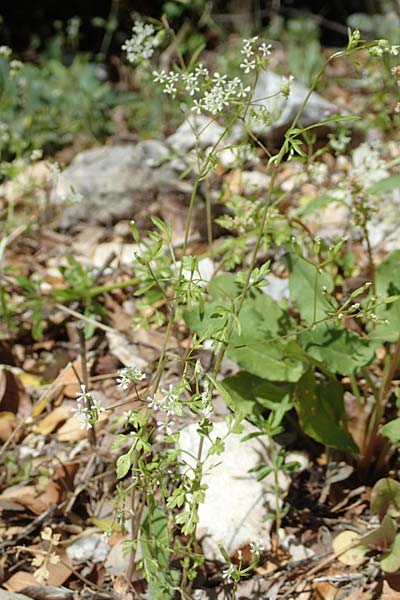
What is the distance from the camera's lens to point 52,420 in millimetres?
2621

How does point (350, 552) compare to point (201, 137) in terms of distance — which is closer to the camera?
point (350, 552)

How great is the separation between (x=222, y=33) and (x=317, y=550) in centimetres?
433

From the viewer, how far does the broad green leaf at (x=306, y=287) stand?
223 cm

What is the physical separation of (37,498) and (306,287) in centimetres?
107

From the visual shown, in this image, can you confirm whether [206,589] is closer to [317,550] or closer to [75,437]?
[317,550]

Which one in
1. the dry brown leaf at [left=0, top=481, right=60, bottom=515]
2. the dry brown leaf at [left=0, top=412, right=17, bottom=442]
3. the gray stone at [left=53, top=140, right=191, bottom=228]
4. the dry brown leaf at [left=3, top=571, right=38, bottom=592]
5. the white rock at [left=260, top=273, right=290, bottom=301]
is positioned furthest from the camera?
the gray stone at [left=53, top=140, right=191, bottom=228]

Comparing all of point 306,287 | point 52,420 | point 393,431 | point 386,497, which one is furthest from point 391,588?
point 52,420

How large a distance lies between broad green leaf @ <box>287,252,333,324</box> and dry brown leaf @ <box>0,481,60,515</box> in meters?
0.96

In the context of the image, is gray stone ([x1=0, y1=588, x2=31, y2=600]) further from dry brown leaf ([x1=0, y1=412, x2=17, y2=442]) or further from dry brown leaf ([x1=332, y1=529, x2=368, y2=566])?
dry brown leaf ([x1=332, y1=529, x2=368, y2=566])

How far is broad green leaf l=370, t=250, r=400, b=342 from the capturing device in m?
2.15

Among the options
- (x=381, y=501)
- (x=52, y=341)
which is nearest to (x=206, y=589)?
(x=381, y=501)

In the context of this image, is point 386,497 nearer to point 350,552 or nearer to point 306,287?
point 350,552

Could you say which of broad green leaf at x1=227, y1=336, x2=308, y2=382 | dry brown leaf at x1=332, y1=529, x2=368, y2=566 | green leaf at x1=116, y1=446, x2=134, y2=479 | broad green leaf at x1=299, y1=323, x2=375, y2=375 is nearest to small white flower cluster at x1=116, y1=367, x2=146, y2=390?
green leaf at x1=116, y1=446, x2=134, y2=479

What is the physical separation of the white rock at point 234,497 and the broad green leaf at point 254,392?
0.42ft
